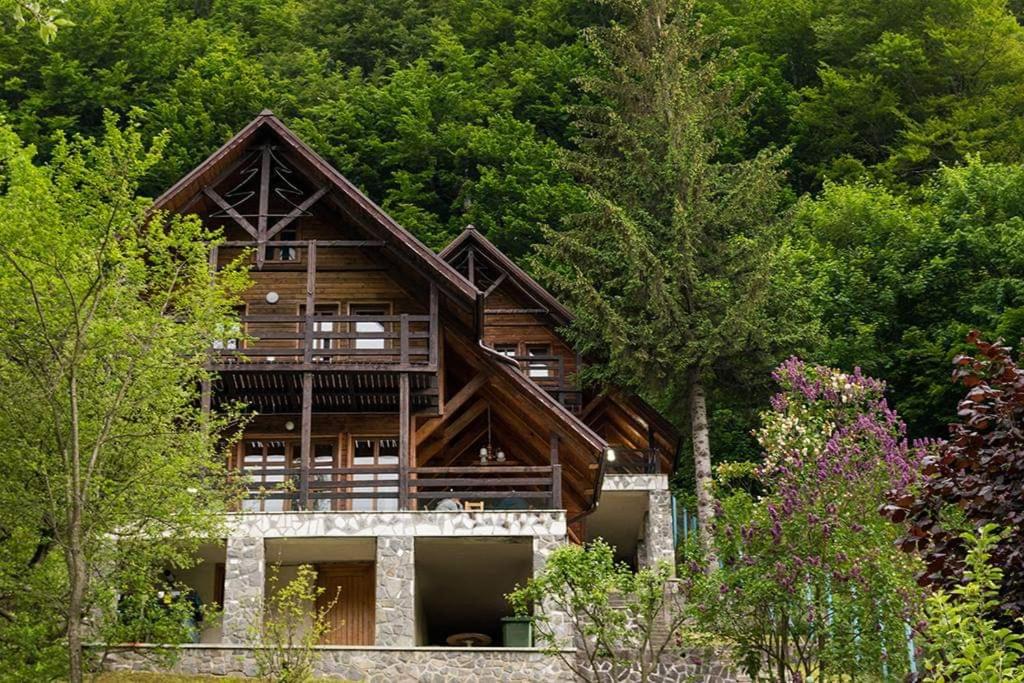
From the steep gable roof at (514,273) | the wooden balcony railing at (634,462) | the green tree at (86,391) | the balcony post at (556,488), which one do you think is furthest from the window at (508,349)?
the green tree at (86,391)

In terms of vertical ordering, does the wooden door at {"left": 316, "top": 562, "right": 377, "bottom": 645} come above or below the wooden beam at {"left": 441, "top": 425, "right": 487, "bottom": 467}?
below

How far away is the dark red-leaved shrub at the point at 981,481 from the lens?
9164mm

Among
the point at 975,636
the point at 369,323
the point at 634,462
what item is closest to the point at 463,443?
the point at 369,323

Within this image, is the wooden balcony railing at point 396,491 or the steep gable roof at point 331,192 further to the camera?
the steep gable roof at point 331,192

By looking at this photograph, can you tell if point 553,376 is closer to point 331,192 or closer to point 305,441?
point 331,192

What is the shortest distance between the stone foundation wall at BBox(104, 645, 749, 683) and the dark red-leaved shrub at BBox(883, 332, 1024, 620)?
35.7 feet

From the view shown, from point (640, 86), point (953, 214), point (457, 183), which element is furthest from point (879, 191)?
point (457, 183)

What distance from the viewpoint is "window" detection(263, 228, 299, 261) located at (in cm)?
2684

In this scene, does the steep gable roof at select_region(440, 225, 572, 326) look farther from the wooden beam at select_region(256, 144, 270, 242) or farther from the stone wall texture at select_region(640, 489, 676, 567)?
the wooden beam at select_region(256, 144, 270, 242)

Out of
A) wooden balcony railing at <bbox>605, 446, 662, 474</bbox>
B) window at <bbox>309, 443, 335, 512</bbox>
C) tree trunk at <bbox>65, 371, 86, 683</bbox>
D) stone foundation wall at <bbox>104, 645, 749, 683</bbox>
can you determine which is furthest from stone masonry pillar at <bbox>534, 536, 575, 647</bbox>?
wooden balcony railing at <bbox>605, 446, 662, 474</bbox>

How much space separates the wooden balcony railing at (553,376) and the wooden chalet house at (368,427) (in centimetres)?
364

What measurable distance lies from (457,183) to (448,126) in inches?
82.0

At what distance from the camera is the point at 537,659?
69.1ft

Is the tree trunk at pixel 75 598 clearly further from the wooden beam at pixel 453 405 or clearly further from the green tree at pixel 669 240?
the green tree at pixel 669 240
